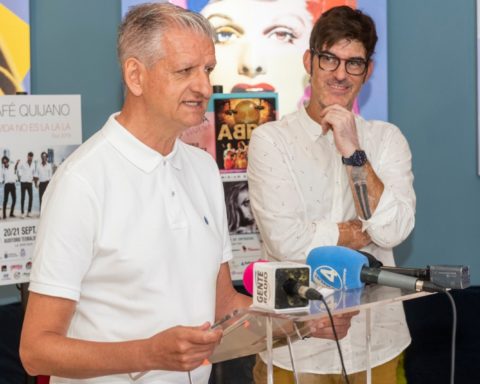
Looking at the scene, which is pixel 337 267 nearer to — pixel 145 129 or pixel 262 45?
pixel 145 129

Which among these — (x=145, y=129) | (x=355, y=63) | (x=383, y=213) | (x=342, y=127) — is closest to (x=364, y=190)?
(x=383, y=213)

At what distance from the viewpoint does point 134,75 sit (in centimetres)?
194

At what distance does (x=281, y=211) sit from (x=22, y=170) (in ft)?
3.54

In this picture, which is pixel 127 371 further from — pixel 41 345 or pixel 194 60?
pixel 194 60

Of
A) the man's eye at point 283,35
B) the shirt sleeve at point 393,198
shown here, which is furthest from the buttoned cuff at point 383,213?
the man's eye at point 283,35

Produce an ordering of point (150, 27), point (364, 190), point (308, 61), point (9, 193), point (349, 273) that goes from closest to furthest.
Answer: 1. point (349, 273)
2. point (150, 27)
3. point (364, 190)
4. point (308, 61)
5. point (9, 193)

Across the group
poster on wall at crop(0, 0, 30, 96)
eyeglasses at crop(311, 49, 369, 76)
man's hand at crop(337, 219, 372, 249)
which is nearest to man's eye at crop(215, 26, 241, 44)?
poster on wall at crop(0, 0, 30, 96)

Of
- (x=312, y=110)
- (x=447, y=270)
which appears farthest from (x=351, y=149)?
(x=447, y=270)

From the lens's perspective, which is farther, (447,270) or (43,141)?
(43,141)

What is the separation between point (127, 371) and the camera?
1.69m

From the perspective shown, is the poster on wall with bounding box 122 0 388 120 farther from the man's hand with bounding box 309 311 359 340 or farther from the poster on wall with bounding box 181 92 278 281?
the man's hand with bounding box 309 311 359 340

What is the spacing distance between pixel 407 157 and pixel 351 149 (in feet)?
0.86

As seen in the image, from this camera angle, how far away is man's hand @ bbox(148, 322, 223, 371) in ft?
5.00

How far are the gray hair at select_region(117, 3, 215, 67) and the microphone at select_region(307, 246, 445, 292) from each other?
59 centimetres
